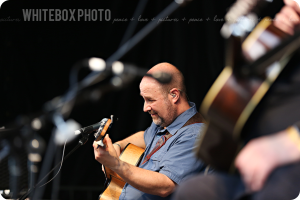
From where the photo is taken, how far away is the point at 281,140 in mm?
670

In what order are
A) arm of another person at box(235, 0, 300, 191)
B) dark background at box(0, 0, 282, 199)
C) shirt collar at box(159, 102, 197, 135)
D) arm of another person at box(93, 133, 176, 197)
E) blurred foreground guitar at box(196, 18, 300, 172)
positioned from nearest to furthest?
arm of another person at box(235, 0, 300, 191) < blurred foreground guitar at box(196, 18, 300, 172) < arm of another person at box(93, 133, 176, 197) < shirt collar at box(159, 102, 197, 135) < dark background at box(0, 0, 282, 199)

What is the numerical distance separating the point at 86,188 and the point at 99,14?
177cm

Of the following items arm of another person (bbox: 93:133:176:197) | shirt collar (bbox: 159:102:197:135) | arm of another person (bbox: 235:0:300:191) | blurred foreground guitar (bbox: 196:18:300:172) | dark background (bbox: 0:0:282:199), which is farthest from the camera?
dark background (bbox: 0:0:282:199)

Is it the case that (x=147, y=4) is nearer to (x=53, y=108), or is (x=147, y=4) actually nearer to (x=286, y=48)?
(x=53, y=108)

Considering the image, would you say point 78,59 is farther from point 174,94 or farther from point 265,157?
point 265,157

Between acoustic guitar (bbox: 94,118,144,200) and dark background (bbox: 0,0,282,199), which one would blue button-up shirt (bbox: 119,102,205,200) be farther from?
dark background (bbox: 0,0,282,199)

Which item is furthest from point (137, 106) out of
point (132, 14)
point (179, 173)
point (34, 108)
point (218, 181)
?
point (218, 181)

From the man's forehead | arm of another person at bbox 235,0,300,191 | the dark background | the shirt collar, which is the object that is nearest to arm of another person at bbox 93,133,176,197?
the shirt collar

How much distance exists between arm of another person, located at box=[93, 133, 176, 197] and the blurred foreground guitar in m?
0.61

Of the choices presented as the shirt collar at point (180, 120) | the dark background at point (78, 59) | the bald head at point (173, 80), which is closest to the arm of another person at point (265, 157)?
the shirt collar at point (180, 120)

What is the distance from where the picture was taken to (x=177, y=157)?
155cm

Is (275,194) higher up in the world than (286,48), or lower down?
lower down

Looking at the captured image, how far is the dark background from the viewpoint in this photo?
2533 mm

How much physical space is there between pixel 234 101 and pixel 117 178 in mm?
1295
